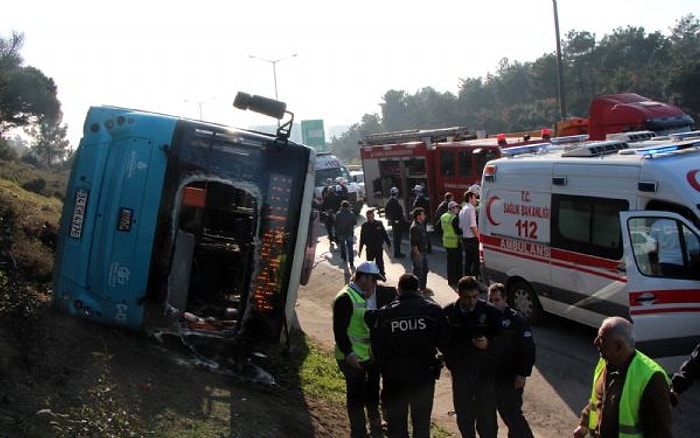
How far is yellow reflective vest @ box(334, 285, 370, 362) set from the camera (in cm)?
536

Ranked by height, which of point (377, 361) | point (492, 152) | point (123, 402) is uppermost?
point (492, 152)

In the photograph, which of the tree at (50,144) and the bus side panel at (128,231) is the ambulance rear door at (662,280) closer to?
the bus side panel at (128,231)

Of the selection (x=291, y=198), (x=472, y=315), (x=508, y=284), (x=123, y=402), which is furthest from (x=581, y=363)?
(x=123, y=402)

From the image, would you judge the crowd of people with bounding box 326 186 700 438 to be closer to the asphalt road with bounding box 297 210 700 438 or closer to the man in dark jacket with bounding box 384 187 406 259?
the asphalt road with bounding box 297 210 700 438

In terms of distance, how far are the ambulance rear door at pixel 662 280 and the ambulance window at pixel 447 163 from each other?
10001mm

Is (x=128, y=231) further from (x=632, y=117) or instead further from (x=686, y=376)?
(x=632, y=117)

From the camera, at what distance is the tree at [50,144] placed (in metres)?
46.1

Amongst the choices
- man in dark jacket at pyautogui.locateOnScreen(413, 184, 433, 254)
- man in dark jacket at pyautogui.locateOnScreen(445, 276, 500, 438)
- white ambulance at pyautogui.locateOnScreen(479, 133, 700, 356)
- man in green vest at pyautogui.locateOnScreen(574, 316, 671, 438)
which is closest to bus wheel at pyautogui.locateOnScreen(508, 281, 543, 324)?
white ambulance at pyautogui.locateOnScreen(479, 133, 700, 356)

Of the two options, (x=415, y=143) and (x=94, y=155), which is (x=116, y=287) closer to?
(x=94, y=155)

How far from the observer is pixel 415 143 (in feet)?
58.8

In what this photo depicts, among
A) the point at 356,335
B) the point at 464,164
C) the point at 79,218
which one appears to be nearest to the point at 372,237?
the point at 464,164

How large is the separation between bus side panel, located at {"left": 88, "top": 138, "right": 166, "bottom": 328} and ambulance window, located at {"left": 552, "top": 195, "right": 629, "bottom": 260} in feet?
15.9

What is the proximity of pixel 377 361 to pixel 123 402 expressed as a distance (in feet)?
6.35

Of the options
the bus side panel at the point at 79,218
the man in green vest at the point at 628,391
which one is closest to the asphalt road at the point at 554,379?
the man in green vest at the point at 628,391
